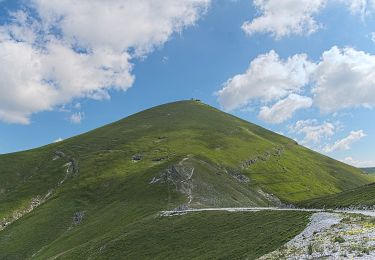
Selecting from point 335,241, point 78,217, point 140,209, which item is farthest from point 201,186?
point 335,241

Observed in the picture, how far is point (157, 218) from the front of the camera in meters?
88.1

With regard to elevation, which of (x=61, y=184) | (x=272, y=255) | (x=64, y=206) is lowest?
(x=272, y=255)

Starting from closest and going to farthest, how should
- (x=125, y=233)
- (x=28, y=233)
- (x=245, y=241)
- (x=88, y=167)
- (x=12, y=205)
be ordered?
(x=245, y=241) → (x=125, y=233) → (x=28, y=233) → (x=12, y=205) → (x=88, y=167)

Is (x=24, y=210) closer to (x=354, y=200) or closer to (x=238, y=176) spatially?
(x=238, y=176)

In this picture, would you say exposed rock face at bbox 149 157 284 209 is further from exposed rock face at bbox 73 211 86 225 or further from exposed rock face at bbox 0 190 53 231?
exposed rock face at bbox 0 190 53 231

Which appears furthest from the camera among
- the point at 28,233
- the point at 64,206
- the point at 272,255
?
the point at 64,206

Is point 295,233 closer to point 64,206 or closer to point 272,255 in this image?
point 272,255

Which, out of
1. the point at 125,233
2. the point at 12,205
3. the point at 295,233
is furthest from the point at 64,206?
the point at 295,233

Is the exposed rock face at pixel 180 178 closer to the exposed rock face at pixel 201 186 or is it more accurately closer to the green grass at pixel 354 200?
→ the exposed rock face at pixel 201 186

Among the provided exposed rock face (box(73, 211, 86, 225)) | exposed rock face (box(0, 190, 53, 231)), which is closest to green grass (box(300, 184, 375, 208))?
exposed rock face (box(73, 211, 86, 225))

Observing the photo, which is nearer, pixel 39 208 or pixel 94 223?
pixel 94 223

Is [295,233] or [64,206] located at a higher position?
[64,206]

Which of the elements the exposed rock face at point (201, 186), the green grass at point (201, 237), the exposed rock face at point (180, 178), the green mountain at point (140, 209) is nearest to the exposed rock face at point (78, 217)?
the green mountain at point (140, 209)

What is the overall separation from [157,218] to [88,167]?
111 m
